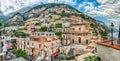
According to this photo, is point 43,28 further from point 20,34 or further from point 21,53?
point 21,53

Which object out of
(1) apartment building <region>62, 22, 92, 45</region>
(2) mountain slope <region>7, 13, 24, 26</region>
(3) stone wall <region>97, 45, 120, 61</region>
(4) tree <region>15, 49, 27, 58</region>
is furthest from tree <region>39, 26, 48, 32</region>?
(3) stone wall <region>97, 45, 120, 61</region>

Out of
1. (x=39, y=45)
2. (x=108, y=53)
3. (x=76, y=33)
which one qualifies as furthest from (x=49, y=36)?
(x=108, y=53)

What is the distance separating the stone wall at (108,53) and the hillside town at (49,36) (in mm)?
4993

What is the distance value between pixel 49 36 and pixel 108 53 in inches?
258

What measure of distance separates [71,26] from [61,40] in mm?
605

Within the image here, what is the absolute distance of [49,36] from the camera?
10141 mm

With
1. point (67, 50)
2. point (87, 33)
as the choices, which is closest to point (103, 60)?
point (67, 50)

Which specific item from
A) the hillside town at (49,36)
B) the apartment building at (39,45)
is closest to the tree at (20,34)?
the hillside town at (49,36)

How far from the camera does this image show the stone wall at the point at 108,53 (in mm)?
3498

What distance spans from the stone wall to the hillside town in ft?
16.4

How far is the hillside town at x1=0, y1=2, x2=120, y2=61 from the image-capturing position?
31.5 feet

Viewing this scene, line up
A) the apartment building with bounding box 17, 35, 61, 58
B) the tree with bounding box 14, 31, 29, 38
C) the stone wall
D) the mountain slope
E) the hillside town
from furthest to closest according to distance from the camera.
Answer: the mountain slope, the tree with bounding box 14, 31, 29, 38, the apartment building with bounding box 17, 35, 61, 58, the hillside town, the stone wall

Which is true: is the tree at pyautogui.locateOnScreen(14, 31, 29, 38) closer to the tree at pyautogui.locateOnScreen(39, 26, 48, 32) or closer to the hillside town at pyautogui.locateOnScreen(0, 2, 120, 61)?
the hillside town at pyautogui.locateOnScreen(0, 2, 120, 61)

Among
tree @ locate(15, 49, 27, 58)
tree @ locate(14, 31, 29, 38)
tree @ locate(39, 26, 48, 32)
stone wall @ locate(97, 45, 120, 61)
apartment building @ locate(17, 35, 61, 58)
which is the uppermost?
stone wall @ locate(97, 45, 120, 61)
